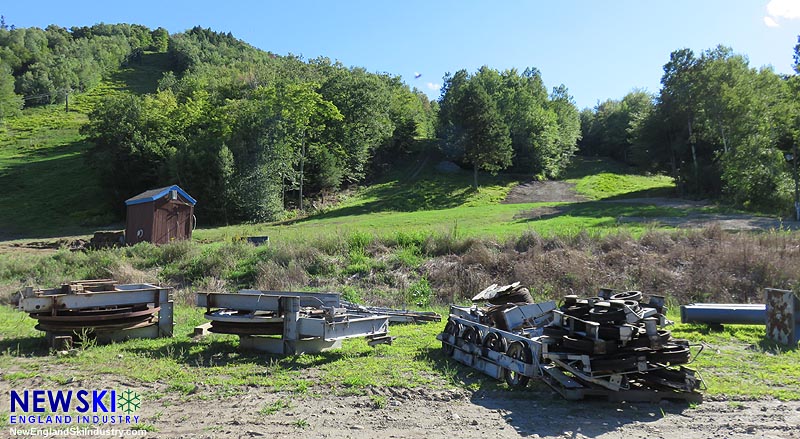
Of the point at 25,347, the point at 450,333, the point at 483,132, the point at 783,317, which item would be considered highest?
the point at 483,132

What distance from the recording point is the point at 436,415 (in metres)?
5.30

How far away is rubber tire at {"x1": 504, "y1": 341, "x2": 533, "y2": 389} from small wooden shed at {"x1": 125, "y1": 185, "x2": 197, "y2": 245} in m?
21.3

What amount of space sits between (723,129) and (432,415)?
43.5 metres

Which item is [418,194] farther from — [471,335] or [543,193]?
[471,335]

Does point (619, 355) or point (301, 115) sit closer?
point (619, 355)

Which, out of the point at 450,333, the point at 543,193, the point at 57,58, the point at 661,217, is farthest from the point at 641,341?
the point at 57,58

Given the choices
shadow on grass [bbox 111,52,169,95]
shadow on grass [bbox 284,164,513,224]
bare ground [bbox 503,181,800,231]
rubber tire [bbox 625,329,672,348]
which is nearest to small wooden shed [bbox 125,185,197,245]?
shadow on grass [bbox 284,164,513,224]

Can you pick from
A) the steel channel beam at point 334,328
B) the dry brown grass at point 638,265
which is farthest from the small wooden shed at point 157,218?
the steel channel beam at point 334,328

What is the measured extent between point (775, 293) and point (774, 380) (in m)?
3.11

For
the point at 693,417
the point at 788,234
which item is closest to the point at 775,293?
the point at 693,417

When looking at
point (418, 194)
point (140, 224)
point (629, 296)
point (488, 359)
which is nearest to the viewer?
point (488, 359)

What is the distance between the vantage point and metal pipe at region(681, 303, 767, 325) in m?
9.77

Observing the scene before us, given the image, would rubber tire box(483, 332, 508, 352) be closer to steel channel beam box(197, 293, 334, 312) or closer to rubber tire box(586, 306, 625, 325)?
rubber tire box(586, 306, 625, 325)

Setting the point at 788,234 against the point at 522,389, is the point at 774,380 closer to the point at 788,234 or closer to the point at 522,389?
the point at 522,389
